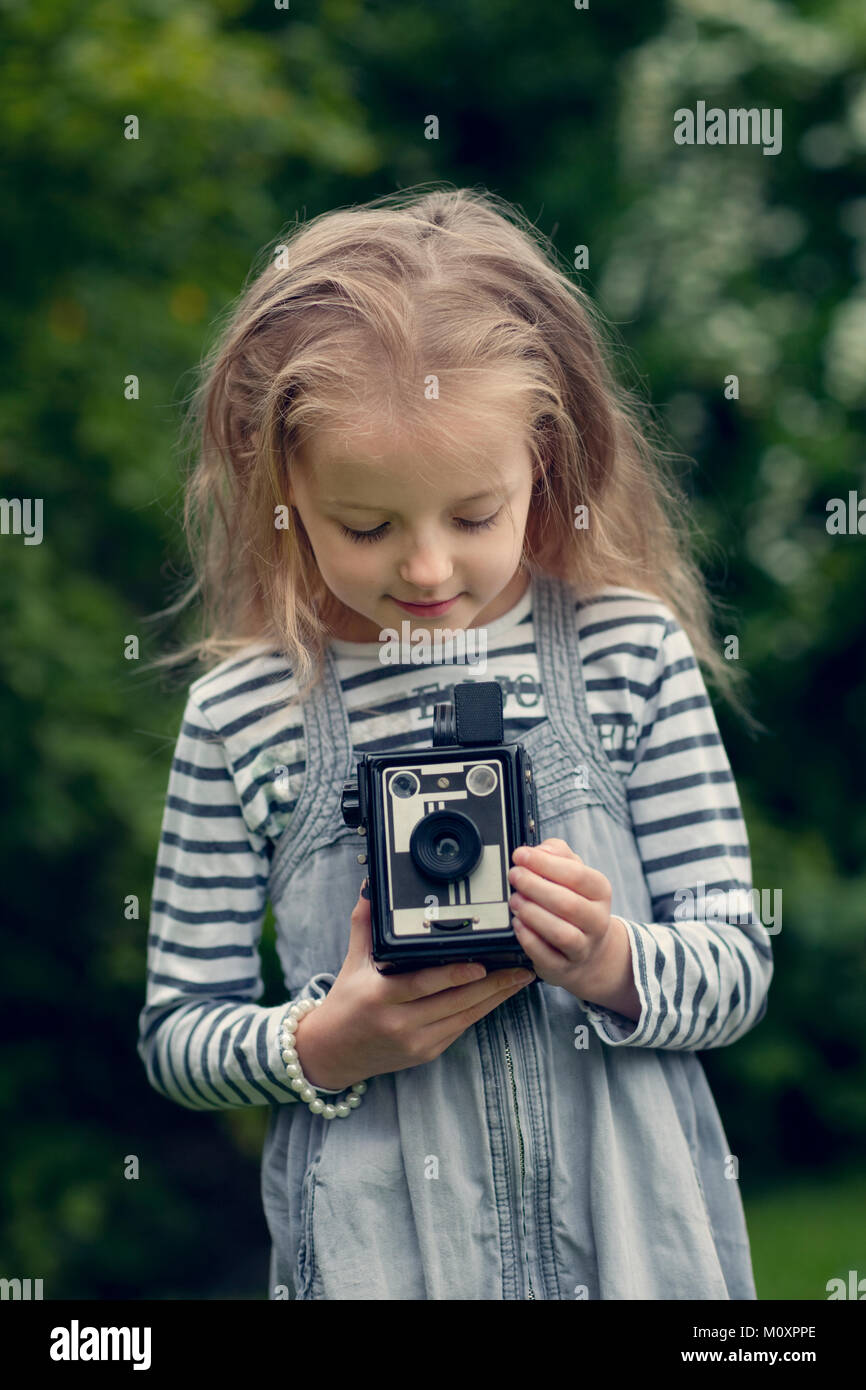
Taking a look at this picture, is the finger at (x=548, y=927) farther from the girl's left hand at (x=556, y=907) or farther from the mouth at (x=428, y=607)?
the mouth at (x=428, y=607)

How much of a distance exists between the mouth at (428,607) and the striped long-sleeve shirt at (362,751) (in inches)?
5.6

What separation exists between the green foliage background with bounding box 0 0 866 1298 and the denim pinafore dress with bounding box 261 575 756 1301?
1448 mm

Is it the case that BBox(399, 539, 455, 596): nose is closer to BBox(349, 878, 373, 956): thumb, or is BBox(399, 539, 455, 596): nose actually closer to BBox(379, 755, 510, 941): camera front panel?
BBox(379, 755, 510, 941): camera front panel

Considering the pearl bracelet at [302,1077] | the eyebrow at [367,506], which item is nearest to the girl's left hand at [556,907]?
the pearl bracelet at [302,1077]

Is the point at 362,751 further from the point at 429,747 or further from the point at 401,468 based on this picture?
the point at 401,468

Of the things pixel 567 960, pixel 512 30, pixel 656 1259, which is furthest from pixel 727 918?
pixel 512 30

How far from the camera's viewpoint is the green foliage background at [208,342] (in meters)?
3.71

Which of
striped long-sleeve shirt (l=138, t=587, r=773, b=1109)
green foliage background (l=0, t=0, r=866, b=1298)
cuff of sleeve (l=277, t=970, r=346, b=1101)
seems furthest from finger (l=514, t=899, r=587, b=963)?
green foliage background (l=0, t=0, r=866, b=1298)

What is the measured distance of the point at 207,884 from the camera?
179 cm

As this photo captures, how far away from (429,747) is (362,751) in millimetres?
194

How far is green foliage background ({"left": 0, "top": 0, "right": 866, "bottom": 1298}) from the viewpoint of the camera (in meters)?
3.71

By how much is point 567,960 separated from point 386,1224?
0.40 metres

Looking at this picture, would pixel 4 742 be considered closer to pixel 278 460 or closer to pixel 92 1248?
pixel 92 1248
